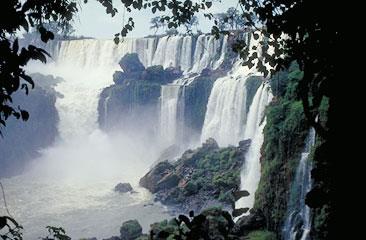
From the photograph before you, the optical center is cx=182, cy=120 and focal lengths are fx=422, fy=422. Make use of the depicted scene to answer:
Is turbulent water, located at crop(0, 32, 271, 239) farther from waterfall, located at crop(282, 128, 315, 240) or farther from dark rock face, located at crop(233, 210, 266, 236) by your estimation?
waterfall, located at crop(282, 128, 315, 240)

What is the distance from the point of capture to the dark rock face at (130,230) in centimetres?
2277

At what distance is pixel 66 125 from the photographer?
46906mm

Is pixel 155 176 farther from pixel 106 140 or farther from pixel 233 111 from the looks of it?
pixel 106 140

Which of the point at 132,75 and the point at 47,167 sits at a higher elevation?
the point at 132,75

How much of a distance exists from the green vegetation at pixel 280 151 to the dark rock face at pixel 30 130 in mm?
29575

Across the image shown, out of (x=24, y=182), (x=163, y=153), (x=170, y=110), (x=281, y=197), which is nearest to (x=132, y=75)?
(x=170, y=110)

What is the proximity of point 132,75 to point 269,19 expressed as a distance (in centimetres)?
4343

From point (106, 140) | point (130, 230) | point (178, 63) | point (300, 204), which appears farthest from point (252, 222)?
point (178, 63)

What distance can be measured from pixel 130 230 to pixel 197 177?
948 centimetres

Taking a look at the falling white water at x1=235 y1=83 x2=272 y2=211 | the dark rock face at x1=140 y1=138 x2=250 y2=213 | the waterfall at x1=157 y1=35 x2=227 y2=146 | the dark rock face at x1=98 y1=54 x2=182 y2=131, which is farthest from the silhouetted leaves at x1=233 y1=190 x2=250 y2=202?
the dark rock face at x1=98 y1=54 x2=182 y2=131

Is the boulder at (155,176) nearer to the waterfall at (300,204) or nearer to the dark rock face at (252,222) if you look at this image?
the dark rock face at (252,222)

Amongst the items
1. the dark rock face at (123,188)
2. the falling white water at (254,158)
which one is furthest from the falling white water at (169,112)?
the falling white water at (254,158)

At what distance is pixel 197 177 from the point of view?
3142 cm

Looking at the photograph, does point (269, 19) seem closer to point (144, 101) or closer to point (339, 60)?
point (339, 60)
